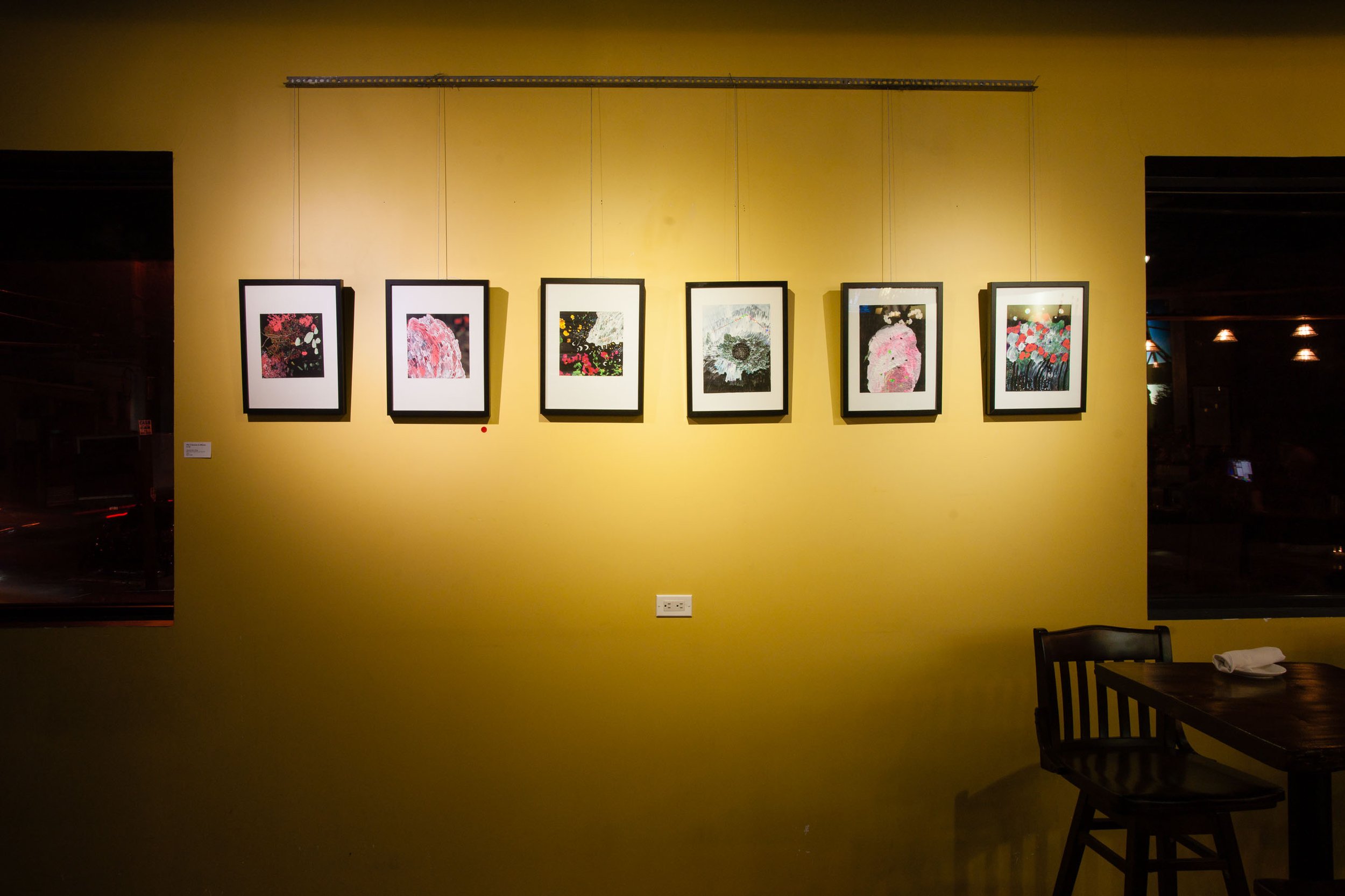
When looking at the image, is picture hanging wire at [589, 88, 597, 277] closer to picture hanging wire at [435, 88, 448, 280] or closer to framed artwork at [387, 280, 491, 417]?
framed artwork at [387, 280, 491, 417]

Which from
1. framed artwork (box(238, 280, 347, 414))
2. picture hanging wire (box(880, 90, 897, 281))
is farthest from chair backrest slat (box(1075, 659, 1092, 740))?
framed artwork (box(238, 280, 347, 414))

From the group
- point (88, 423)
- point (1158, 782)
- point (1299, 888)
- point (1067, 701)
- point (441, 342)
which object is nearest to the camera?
point (1299, 888)

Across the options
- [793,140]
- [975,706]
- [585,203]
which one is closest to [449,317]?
[585,203]

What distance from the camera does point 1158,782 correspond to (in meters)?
1.86

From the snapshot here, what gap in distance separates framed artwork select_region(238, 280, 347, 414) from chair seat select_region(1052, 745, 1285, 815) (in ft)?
8.82

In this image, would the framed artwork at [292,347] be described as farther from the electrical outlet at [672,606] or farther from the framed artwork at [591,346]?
the electrical outlet at [672,606]

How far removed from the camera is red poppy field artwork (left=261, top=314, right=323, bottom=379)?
7.50 feet

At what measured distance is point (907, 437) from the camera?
7.72 feet

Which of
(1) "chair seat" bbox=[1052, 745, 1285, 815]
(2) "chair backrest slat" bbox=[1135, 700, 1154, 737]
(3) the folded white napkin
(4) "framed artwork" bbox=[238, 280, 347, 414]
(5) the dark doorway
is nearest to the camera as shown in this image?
(1) "chair seat" bbox=[1052, 745, 1285, 815]

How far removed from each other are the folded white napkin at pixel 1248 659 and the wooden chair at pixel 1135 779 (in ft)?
0.55

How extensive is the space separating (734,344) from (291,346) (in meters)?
1.59

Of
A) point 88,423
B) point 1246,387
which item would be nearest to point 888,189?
point 1246,387

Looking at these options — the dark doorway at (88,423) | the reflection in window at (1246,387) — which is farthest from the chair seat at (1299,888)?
the dark doorway at (88,423)

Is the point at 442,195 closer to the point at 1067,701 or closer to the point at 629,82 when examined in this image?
the point at 629,82
